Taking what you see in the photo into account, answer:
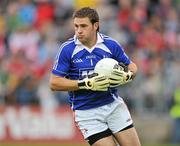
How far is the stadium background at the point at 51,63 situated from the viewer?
55.0 feet

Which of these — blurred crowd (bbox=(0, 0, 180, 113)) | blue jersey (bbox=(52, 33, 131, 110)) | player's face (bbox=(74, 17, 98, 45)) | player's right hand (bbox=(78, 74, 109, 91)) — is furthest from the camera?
blurred crowd (bbox=(0, 0, 180, 113))

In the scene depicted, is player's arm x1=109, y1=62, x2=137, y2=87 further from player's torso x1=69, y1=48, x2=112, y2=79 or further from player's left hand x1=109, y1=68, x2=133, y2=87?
player's torso x1=69, y1=48, x2=112, y2=79

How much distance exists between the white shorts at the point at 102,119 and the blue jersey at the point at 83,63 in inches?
2.6

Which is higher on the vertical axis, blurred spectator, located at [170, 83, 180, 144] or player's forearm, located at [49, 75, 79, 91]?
player's forearm, located at [49, 75, 79, 91]

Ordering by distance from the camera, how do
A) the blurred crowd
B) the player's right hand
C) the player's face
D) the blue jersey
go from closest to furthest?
the player's right hand < the player's face < the blue jersey < the blurred crowd

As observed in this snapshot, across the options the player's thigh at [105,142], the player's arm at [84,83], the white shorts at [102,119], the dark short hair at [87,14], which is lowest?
the player's thigh at [105,142]

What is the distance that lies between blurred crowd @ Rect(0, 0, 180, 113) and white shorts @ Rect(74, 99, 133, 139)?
291 inches

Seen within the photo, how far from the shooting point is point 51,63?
17359 millimetres

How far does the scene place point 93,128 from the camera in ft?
29.7

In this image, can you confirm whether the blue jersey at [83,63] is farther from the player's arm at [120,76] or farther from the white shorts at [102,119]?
the player's arm at [120,76]

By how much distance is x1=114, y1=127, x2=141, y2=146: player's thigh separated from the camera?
904 cm

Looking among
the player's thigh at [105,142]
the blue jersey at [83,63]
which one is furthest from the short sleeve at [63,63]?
the player's thigh at [105,142]

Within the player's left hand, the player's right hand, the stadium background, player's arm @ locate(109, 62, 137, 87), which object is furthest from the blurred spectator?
the player's right hand

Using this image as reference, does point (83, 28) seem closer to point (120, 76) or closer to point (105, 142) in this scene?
point (120, 76)
